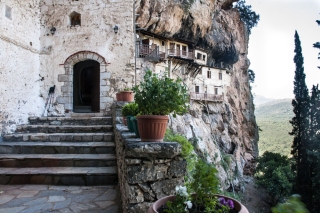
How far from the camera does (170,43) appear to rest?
73.5 ft

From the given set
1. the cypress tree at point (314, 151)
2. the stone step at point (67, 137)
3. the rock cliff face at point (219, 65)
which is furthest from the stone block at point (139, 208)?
the cypress tree at point (314, 151)

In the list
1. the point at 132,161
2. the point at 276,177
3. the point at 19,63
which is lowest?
the point at 276,177

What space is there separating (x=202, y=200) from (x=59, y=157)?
152 inches

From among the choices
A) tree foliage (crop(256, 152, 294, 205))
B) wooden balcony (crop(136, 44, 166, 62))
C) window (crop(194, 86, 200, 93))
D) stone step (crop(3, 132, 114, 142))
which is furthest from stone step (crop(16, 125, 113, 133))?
window (crop(194, 86, 200, 93))

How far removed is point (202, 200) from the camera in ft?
5.65

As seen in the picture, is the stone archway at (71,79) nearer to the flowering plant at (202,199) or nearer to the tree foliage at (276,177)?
the flowering plant at (202,199)

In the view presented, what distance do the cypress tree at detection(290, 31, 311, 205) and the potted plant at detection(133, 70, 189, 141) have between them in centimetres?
2021

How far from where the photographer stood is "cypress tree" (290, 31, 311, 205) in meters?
19.6

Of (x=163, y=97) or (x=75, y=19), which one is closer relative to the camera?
(x=163, y=97)

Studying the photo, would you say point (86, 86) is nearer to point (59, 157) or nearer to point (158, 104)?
point (59, 157)

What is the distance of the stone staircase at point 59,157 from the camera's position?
425 cm

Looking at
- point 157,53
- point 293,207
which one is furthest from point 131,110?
point 157,53

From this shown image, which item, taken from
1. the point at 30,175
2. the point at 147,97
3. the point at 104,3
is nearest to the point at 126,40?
the point at 104,3

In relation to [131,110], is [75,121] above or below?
below
